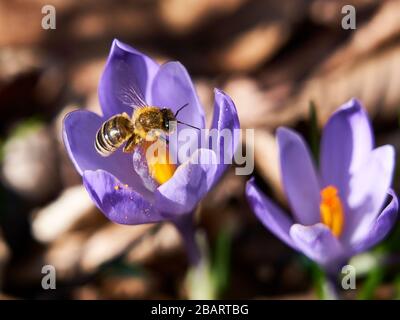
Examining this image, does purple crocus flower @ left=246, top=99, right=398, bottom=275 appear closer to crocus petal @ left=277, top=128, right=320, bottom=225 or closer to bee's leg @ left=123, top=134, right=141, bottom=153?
crocus petal @ left=277, top=128, right=320, bottom=225

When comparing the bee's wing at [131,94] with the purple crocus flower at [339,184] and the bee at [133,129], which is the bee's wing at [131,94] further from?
the purple crocus flower at [339,184]

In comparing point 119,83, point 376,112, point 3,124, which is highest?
point 3,124

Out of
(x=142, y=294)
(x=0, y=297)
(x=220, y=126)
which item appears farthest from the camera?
(x=142, y=294)

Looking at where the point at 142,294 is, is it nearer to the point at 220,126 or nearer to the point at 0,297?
the point at 0,297

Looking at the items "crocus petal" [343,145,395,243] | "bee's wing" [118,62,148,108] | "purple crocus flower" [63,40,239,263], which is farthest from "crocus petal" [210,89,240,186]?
"crocus petal" [343,145,395,243]

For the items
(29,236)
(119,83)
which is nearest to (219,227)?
(29,236)

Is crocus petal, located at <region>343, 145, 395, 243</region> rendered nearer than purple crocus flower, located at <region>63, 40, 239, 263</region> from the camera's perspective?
No
